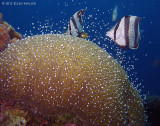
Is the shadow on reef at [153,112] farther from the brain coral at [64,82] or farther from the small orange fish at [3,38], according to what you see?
the small orange fish at [3,38]

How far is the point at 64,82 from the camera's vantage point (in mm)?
2531

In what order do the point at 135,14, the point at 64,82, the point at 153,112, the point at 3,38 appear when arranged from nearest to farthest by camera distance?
the point at 64,82
the point at 3,38
the point at 153,112
the point at 135,14

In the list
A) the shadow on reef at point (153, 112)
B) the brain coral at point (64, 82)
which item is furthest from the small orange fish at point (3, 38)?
the shadow on reef at point (153, 112)

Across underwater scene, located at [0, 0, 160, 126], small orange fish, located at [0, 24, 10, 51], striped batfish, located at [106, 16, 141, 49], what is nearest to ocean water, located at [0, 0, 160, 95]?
small orange fish, located at [0, 24, 10, 51]

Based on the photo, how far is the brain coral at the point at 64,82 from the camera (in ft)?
8.04

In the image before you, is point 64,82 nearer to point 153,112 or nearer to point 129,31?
point 129,31

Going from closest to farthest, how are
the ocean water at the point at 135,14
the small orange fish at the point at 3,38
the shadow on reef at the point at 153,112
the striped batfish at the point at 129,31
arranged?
the striped batfish at the point at 129,31 → the small orange fish at the point at 3,38 → the shadow on reef at the point at 153,112 → the ocean water at the point at 135,14

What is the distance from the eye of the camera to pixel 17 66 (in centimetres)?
263

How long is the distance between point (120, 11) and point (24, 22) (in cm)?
3591

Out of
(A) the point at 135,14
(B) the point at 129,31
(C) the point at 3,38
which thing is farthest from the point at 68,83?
(A) the point at 135,14

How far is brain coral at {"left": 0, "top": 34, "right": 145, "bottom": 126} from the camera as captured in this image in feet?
8.04

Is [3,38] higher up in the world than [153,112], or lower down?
higher up

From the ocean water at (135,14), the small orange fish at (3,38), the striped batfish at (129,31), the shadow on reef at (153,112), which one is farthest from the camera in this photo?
the ocean water at (135,14)

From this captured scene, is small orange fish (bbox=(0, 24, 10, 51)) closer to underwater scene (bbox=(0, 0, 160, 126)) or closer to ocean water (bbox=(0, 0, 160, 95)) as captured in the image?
underwater scene (bbox=(0, 0, 160, 126))
